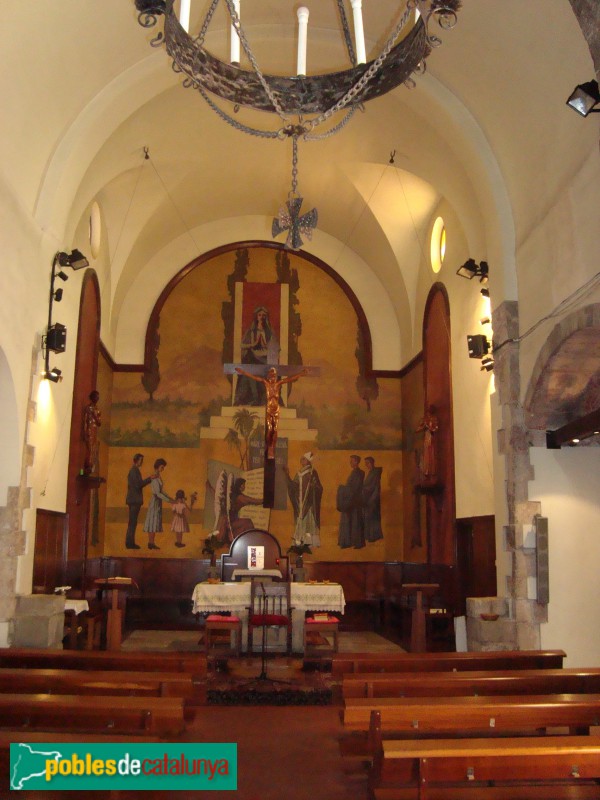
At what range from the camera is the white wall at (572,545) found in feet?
25.3

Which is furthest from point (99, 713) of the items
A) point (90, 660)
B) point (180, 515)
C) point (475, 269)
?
→ point (180, 515)

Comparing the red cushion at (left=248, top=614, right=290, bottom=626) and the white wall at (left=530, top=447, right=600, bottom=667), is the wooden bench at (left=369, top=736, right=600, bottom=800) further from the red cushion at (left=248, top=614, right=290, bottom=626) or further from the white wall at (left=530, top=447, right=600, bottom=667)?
the red cushion at (left=248, top=614, right=290, bottom=626)

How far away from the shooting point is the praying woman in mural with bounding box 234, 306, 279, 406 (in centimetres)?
1415

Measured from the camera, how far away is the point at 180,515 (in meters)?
13.5

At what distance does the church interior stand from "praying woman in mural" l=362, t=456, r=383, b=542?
58 millimetres

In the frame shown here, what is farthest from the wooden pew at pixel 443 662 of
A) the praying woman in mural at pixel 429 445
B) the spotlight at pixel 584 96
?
the praying woman in mural at pixel 429 445

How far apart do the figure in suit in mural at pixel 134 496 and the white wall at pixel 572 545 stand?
7.71m

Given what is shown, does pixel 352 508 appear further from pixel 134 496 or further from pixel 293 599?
pixel 293 599

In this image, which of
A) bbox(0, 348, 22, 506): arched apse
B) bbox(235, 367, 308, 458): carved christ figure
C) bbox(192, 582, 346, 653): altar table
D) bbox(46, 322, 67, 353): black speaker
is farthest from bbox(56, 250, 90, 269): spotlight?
bbox(192, 582, 346, 653): altar table

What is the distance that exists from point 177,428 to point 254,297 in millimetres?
2982

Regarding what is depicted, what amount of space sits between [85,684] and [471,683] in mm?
2495

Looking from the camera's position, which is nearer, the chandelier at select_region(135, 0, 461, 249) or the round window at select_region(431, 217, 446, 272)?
the chandelier at select_region(135, 0, 461, 249)

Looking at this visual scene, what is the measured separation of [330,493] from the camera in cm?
1388

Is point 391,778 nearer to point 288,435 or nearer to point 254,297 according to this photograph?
point 288,435
